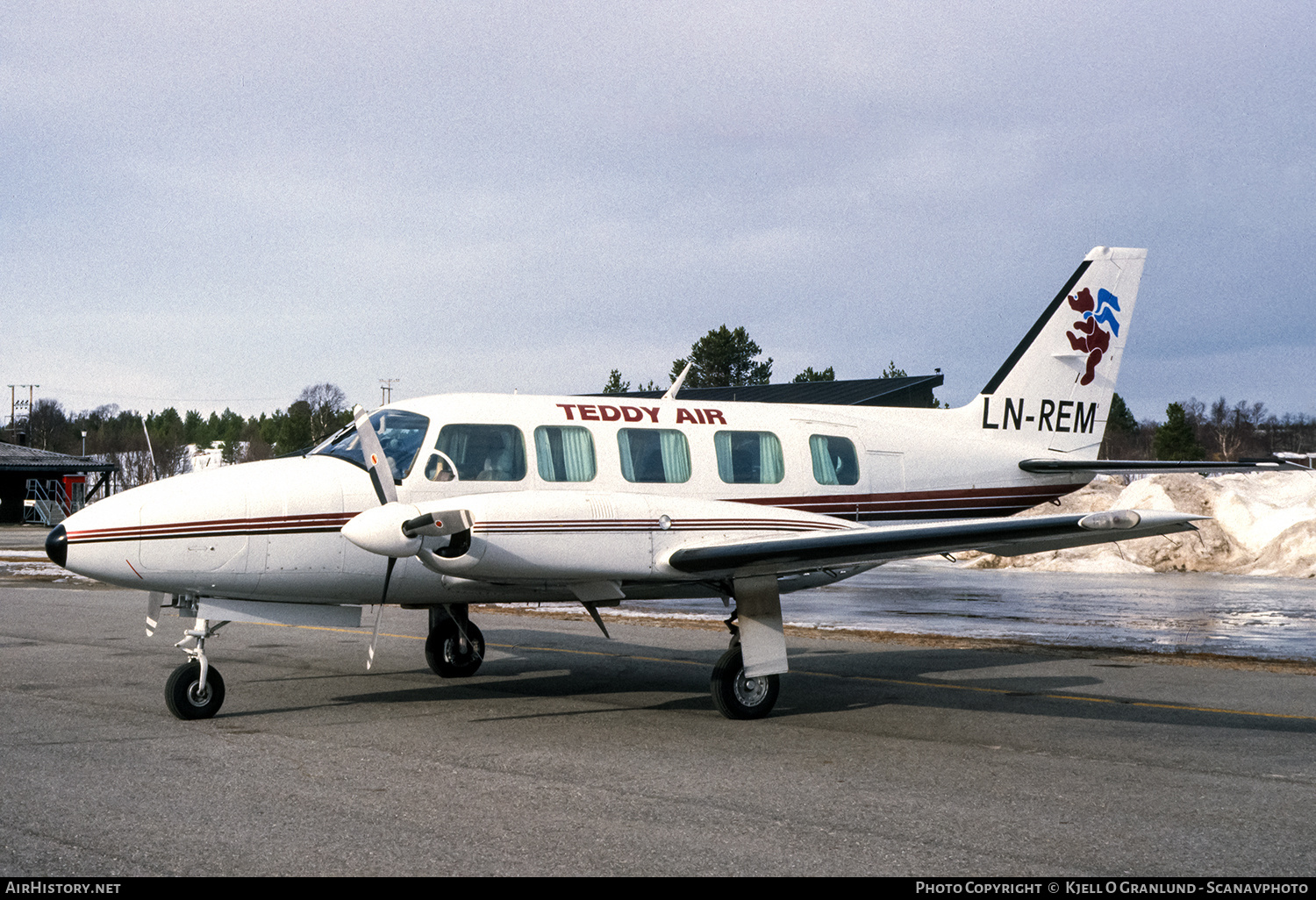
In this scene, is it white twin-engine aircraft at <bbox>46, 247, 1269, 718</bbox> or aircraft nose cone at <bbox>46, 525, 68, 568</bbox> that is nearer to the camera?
aircraft nose cone at <bbox>46, 525, 68, 568</bbox>

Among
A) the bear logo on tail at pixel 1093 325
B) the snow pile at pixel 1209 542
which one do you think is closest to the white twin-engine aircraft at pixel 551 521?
the bear logo on tail at pixel 1093 325

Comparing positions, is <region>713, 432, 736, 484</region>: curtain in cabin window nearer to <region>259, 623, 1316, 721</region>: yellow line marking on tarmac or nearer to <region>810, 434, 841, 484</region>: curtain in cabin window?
<region>810, 434, 841, 484</region>: curtain in cabin window

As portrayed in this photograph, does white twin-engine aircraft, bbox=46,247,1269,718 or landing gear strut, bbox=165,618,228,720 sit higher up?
white twin-engine aircraft, bbox=46,247,1269,718

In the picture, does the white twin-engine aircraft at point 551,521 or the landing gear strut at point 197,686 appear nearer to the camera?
the white twin-engine aircraft at point 551,521

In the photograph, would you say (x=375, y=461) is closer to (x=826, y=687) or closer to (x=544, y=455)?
(x=544, y=455)

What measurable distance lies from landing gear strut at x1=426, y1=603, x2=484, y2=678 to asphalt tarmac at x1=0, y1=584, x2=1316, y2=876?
0.71ft

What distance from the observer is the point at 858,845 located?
19.4 ft

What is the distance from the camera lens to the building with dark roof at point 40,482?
7062 centimetres

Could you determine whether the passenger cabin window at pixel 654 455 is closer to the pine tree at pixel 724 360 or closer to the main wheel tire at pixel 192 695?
the main wheel tire at pixel 192 695

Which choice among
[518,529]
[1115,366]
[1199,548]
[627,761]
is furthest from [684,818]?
[1199,548]

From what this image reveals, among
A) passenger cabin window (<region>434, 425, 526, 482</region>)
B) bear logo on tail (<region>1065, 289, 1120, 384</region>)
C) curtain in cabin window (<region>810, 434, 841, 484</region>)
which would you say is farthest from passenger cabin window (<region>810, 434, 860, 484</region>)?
bear logo on tail (<region>1065, 289, 1120, 384</region>)

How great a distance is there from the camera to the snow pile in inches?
1180

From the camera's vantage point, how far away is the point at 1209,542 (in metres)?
32.0

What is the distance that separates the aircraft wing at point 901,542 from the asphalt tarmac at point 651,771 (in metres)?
1.48
